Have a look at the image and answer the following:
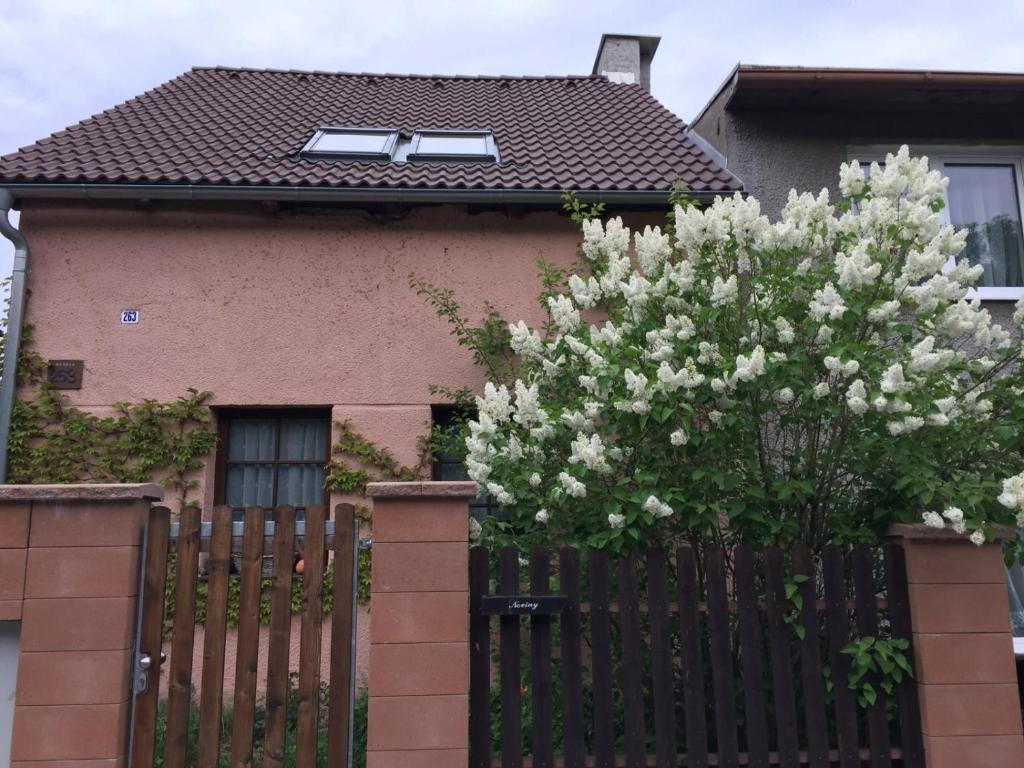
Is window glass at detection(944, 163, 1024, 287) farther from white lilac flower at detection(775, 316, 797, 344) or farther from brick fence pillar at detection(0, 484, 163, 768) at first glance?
brick fence pillar at detection(0, 484, 163, 768)

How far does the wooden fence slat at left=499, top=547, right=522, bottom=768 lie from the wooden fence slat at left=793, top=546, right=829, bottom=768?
1.36 m

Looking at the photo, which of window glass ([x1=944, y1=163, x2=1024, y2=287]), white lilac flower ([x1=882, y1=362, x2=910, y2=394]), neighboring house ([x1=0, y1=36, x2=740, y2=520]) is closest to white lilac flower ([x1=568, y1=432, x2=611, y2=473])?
white lilac flower ([x1=882, y1=362, x2=910, y2=394])

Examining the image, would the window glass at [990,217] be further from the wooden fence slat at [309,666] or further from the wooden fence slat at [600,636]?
the wooden fence slat at [309,666]

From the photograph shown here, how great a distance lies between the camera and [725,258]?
4219 mm

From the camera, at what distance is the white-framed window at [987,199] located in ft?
21.7

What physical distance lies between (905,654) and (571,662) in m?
1.59

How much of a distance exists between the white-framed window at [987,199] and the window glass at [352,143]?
13.6 ft

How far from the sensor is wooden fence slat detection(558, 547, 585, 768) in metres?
3.64

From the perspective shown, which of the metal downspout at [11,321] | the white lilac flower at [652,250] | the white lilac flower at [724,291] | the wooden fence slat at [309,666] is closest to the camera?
the wooden fence slat at [309,666]

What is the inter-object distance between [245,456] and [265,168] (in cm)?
237

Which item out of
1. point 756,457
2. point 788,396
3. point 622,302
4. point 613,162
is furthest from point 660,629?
point 613,162

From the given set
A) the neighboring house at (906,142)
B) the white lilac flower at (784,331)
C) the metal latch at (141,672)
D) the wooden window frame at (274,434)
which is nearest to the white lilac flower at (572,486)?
the white lilac flower at (784,331)

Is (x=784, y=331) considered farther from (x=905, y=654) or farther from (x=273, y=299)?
(x=273, y=299)

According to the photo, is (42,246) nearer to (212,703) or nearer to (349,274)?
(349,274)
